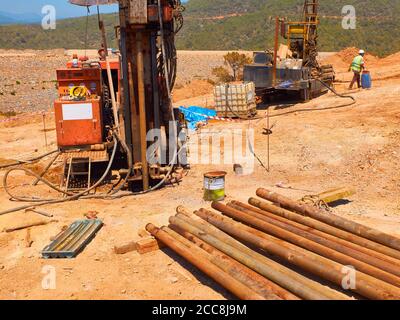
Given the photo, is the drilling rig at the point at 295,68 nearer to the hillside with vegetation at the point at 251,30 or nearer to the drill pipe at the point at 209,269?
the drill pipe at the point at 209,269

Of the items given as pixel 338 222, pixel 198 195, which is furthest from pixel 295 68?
pixel 338 222

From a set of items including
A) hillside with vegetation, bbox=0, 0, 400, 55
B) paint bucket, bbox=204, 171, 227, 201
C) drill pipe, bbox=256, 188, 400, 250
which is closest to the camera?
drill pipe, bbox=256, 188, 400, 250

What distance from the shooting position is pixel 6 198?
9.12m

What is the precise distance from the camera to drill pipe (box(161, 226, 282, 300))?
4777 millimetres

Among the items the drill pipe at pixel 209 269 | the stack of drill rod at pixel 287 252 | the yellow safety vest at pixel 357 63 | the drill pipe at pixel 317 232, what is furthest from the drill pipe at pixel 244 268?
the yellow safety vest at pixel 357 63

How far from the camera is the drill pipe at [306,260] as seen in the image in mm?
4625

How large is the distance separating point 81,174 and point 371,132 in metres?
6.88

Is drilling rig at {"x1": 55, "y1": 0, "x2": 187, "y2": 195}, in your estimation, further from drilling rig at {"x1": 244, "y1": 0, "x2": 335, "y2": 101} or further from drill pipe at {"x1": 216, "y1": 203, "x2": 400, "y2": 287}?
drilling rig at {"x1": 244, "y1": 0, "x2": 335, "y2": 101}

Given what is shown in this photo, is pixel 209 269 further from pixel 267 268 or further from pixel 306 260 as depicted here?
pixel 306 260

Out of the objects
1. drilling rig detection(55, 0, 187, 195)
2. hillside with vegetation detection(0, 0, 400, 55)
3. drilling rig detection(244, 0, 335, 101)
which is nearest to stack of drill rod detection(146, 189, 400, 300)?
drilling rig detection(55, 0, 187, 195)

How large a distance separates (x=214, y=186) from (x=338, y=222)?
247cm

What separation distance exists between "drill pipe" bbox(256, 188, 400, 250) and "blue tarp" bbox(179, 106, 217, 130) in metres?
7.17

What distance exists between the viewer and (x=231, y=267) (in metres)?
5.24
